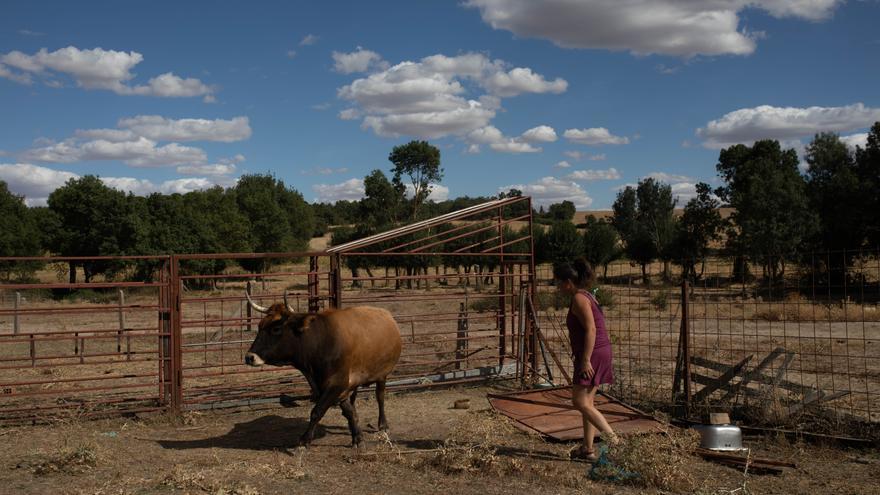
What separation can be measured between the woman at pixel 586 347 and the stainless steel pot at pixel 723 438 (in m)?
1.23

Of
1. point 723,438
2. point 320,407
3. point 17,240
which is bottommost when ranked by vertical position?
point 723,438

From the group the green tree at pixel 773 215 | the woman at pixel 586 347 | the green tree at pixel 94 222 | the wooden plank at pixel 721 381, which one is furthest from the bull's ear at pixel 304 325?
the green tree at pixel 94 222

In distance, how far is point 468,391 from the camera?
410 inches

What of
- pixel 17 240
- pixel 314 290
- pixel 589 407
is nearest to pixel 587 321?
pixel 589 407

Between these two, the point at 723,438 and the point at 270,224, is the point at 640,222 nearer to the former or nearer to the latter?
the point at 270,224

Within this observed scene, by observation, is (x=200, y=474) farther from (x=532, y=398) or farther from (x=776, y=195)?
(x=776, y=195)

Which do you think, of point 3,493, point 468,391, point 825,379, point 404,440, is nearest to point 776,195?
point 825,379

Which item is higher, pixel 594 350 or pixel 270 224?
pixel 270 224

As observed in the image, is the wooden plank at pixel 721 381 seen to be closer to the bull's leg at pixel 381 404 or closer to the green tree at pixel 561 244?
the bull's leg at pixel 381 404

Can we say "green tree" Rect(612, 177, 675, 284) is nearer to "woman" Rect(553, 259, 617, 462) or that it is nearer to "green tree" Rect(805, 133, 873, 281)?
"green tree" Rect(805, 133, 873, 281)

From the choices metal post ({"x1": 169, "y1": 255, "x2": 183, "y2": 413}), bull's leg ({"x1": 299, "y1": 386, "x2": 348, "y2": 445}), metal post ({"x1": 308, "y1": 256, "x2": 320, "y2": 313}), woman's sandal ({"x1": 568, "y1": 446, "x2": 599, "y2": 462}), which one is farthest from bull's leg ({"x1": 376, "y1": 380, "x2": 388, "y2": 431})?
metal post ({"x1": 169, "y1": 255, "x2": 183, "y2": 413})

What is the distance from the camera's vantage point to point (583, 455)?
651 centimetres

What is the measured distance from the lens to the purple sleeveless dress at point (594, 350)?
624cm

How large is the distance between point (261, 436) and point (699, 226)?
47603 millimetres
